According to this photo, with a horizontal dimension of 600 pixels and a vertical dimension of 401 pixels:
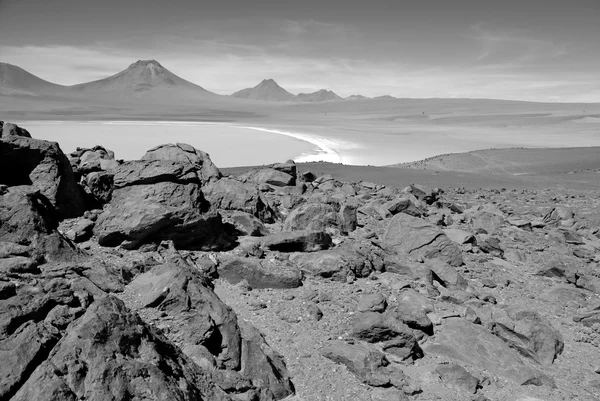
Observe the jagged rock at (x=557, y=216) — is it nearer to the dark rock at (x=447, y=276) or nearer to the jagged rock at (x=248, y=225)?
the dark rock at (x=447, y=276)

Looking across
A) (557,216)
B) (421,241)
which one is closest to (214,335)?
(421,241)

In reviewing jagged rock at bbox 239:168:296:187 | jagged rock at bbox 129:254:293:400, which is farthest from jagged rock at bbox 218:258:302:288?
jagged rock at bbox 239:168:296:187

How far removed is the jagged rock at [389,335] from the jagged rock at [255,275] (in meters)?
0.98

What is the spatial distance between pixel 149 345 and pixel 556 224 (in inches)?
389

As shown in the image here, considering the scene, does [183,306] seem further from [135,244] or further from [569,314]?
[569,314]

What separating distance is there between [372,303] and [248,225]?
7.41ft

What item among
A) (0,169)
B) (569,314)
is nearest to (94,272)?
(0,169)

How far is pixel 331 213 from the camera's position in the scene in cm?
728

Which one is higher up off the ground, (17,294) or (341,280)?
(17,294)

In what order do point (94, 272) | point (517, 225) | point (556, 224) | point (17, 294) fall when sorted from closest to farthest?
1. point (17, 294)
2. point (94, 272)
3. point (517, 225)
4. point (556, 224)

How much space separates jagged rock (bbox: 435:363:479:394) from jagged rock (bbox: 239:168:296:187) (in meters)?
6.48

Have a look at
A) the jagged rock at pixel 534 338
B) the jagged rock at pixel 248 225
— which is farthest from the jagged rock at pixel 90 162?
the jagged rock at pixel 534 338

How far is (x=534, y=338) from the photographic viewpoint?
5094 millimetres

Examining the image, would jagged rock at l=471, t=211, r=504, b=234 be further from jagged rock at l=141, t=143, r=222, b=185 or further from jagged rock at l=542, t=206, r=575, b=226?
jagged rock at l=141, t=143, r=222, b=185
